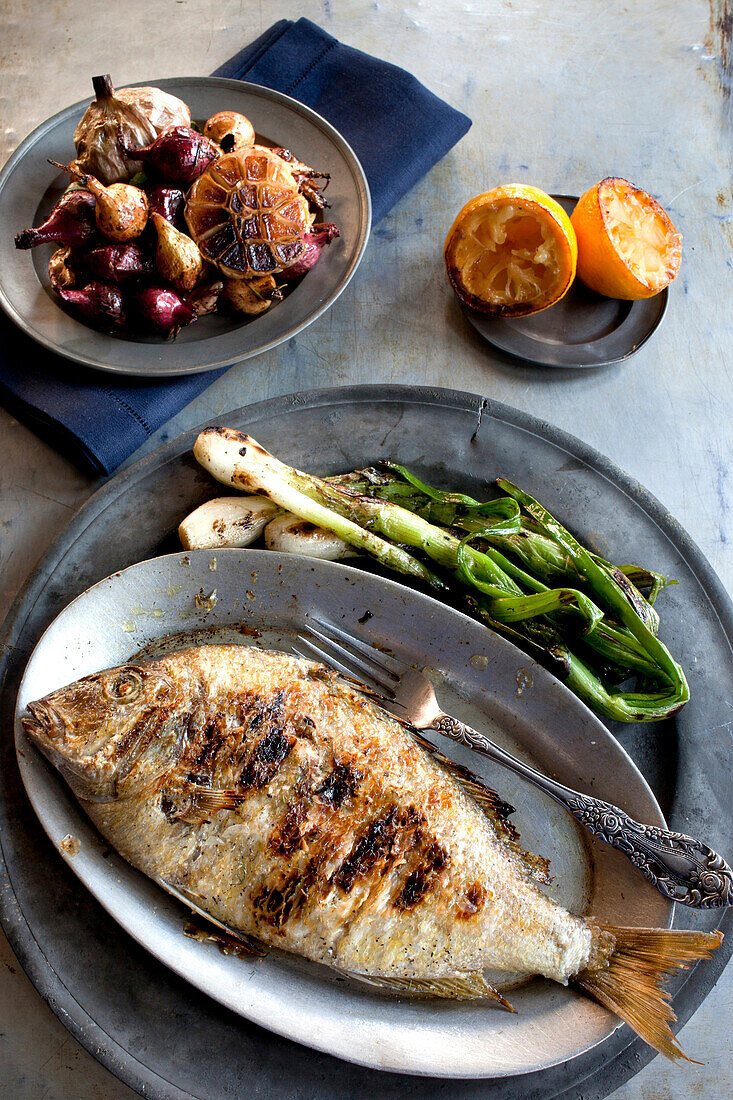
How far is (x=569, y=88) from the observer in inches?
92.0

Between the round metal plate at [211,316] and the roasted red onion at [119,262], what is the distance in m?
0.14

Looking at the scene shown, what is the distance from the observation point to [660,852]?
1463 millimetres

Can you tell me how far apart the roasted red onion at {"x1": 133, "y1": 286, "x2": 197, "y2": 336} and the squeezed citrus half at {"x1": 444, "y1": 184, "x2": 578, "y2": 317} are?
64 centimetres

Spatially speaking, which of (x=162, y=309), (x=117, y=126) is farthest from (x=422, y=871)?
(x=117, y=126)

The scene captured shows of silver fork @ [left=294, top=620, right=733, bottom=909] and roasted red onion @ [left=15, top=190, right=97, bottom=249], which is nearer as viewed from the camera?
silver fork @ [left=294, top=620, right=733, bottom=909]

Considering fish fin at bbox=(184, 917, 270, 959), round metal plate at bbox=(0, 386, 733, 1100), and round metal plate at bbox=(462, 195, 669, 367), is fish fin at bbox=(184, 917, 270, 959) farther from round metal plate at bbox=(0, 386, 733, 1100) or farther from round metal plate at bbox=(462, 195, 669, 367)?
round metal plate at bbox=(462, 195, 669, 367)

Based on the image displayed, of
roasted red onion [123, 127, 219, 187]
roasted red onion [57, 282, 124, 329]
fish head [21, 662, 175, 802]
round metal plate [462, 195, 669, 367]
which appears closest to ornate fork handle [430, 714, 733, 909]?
fish head [21, 662, 175, 802]

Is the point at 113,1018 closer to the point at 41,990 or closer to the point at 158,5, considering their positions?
the point at 41,990

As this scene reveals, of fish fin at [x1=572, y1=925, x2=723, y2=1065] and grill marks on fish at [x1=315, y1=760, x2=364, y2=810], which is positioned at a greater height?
grill marks on fish at [x1=315, y1=760, x2=364, y2=810]

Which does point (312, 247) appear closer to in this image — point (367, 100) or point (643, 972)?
point (367, 100)

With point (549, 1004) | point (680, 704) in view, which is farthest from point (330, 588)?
point (549, 1004)

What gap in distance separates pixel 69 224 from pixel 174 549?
0.75 metres

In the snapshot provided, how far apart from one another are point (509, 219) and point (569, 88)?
929 millimetres

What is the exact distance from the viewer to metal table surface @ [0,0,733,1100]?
1983mm
